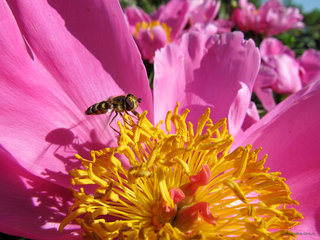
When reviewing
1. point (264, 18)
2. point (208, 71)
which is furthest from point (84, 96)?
point (264, 18)

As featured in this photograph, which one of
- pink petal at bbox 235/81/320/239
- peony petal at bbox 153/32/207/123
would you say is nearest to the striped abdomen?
peony petal at bbox 153/32/207/123

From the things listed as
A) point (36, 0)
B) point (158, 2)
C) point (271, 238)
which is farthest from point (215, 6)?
point (158, 2)

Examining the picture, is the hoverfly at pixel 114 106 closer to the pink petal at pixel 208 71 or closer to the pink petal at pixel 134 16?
the pink petal at pixel 208 71

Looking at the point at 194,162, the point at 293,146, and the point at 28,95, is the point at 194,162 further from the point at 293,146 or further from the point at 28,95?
the point at 28,95

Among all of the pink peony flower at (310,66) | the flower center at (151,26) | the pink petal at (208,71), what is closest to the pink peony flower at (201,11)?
the flower center at (151,26)

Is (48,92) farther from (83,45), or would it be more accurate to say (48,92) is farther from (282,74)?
(282,74)
